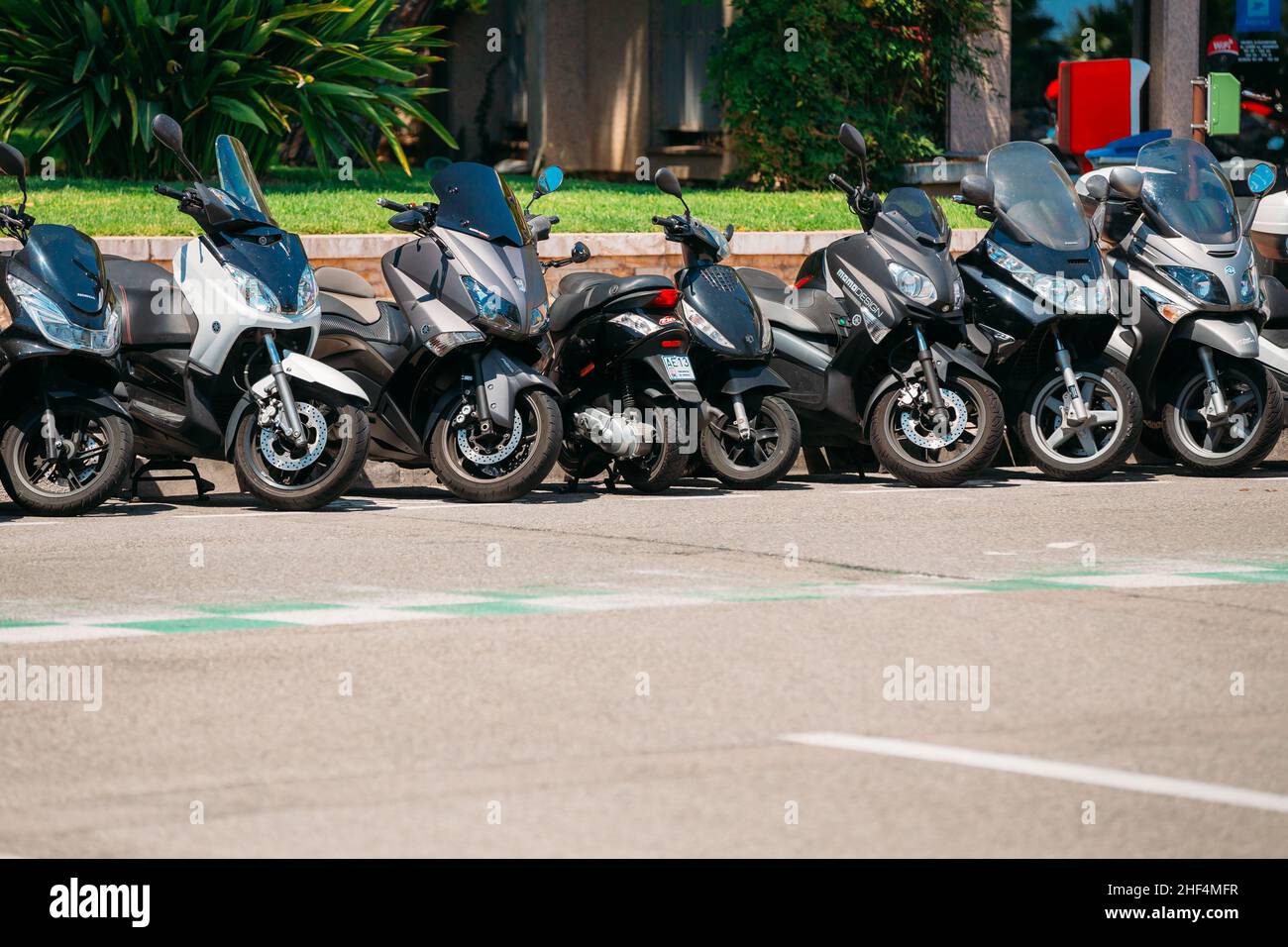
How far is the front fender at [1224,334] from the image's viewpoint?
38.3ft

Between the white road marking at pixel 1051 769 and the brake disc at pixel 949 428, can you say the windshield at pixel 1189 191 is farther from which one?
the white road marking at pixel 1051 769

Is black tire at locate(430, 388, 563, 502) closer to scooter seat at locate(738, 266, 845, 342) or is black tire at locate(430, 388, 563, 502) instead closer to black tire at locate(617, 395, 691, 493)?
black tire at locate(617, 395, 691, 493)

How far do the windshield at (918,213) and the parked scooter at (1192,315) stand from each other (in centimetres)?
113

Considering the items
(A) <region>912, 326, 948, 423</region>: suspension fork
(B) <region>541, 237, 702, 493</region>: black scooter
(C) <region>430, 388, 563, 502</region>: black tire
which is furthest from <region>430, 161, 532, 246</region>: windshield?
(A) <region>912, 326, 948, 423</region>: suspension fork

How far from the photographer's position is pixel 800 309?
1191cm

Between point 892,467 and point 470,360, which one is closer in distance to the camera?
point 470,360

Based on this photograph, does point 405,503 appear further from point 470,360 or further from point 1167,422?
point 1167,422

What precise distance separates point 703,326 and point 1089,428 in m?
2.15

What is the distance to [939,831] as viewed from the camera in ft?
15.7

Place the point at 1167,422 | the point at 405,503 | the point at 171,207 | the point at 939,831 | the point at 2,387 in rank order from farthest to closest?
the point at 171,207, the point at 1167,422, the point at 405,503, the point at 2,387, the point at 939,831

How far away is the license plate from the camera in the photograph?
10812 millimetres
